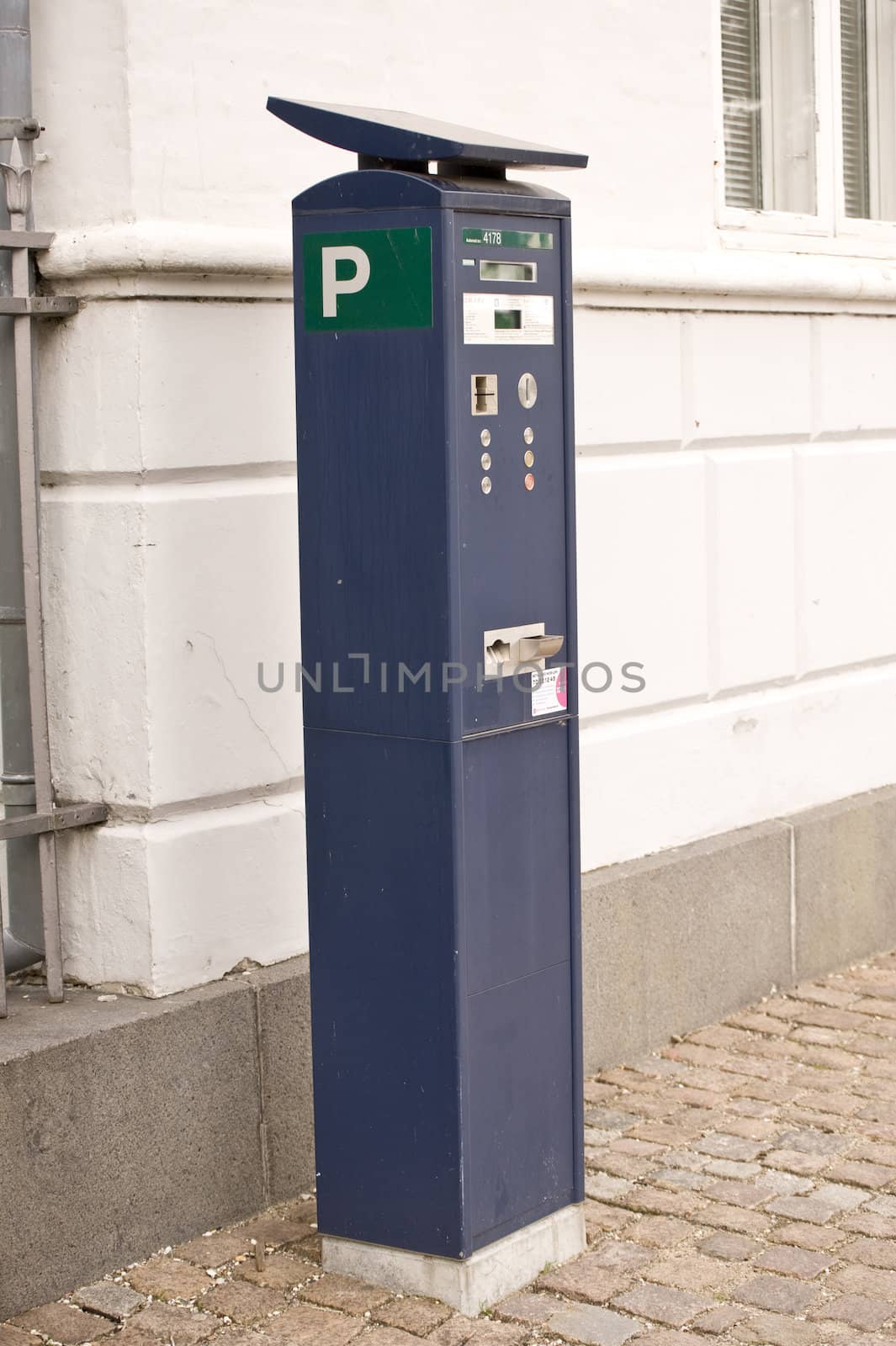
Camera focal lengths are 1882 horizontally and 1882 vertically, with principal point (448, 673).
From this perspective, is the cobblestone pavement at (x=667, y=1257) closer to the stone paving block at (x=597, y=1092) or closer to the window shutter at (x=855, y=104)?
the stone paving block at (x=597, y=1092)

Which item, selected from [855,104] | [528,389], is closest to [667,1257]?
[528,389]

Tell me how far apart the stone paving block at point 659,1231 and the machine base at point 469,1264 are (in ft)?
0.66

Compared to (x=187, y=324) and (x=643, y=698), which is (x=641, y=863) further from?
(x=187, y=324)

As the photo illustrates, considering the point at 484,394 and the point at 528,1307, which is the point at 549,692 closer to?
the point at 484,394

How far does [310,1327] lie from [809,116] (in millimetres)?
4402

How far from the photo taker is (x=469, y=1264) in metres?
3.78

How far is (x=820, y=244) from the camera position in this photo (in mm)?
6258

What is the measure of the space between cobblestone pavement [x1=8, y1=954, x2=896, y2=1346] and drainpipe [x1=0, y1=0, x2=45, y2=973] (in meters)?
0.80

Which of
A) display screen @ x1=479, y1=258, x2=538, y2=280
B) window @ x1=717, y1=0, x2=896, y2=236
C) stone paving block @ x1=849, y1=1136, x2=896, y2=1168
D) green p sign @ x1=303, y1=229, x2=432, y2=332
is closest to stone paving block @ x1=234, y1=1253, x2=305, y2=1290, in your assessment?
stone paving block @ x1=849, y1=1136, x2=896, y2=1168

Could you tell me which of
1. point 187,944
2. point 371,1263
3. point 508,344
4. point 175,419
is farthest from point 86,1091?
point 508,344

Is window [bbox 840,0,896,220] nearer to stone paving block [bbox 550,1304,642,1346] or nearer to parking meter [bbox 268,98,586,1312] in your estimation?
parking meter [bbox 268,98,586,1312]

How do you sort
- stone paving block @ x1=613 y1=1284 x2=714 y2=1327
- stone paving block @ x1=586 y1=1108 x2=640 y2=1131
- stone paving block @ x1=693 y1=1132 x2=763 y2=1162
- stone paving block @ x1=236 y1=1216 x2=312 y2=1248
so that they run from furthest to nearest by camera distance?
1. stone paving block @ x1=586 y1=1108 x2=640 y2=1131
2. stone paving block @ x1=693 y1=1132 x2=763 y2=1162
3. stone paving block @ x1=236 y1=1216 x2=312 y2=1248
4. stone paving block @ x1=613 y1=1284 x2=714 y2=1327

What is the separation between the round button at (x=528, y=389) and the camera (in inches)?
147

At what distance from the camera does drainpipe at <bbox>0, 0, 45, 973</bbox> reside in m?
3.97
